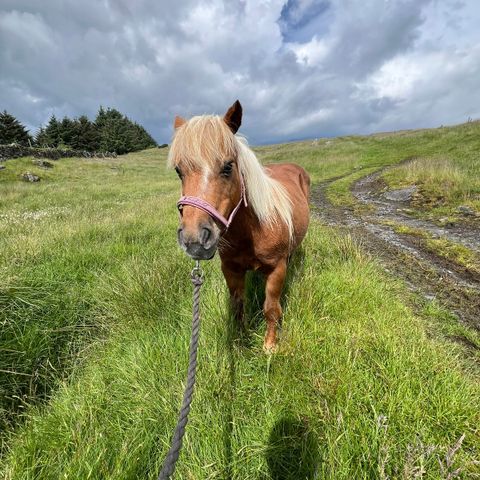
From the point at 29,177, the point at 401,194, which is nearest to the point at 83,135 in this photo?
the point at 29,177

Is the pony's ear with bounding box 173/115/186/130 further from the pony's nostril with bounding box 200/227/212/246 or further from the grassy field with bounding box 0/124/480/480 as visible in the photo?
the grassy field with bounding box 0/124/480/480

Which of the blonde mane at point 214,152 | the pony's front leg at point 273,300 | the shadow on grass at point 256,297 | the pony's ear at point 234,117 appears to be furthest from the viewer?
the shadow on grass at point 256,297

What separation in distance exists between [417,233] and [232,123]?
6453mm

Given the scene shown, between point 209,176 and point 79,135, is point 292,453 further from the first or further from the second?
point 79,135

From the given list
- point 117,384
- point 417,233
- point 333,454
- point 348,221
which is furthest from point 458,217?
point 117,384

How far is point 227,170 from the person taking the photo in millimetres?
2396

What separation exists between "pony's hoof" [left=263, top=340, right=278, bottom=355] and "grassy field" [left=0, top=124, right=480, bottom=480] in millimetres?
79

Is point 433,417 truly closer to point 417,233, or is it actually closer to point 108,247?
point 108,247

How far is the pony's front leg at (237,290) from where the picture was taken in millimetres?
3494

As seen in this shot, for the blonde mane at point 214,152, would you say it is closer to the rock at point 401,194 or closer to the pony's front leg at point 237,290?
the pony's front leg at point 237,290

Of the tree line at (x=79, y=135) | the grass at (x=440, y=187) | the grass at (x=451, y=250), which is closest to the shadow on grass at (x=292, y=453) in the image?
the grass at (x=451, y=250)

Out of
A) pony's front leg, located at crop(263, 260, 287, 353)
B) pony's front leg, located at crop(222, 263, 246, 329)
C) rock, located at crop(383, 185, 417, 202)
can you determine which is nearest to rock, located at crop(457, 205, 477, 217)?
rock, located at crop(383, 185, 417, 202)

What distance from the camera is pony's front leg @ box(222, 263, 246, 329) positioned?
3.49 m

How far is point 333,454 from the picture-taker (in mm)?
1908
